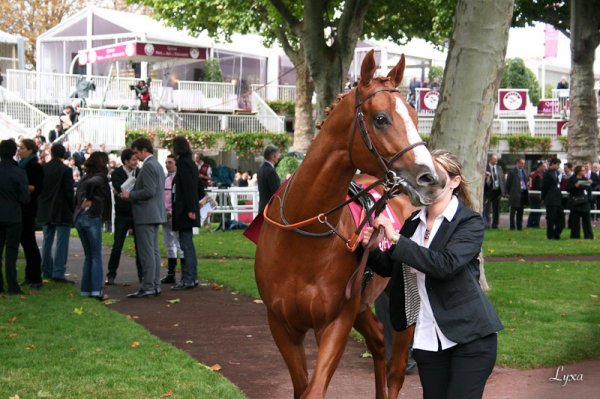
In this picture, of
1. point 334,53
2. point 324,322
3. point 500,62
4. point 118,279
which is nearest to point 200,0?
point 334,53

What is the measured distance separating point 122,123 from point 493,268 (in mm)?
18687

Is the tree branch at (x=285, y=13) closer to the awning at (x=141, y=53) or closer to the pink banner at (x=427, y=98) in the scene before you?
the awning at (x=141, y=53)

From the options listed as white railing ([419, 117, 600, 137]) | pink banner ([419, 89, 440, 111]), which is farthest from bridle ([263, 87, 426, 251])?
white railing ([419, 117, 600, 137])

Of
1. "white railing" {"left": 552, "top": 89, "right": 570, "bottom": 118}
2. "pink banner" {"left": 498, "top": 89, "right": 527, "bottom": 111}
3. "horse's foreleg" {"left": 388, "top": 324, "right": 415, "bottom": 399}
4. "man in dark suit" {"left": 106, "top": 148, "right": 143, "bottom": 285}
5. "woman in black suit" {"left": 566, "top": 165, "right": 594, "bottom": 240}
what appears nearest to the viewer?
"horse's foreleg" {"left": 388, "top": 324, "right": 415, "bottom": 399}

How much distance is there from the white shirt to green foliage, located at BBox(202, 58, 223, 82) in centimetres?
3635

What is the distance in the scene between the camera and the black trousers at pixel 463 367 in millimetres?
4781

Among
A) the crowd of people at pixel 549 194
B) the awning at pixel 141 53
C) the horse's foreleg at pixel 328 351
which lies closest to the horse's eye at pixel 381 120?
the horse's foreleg at pixel 328 351

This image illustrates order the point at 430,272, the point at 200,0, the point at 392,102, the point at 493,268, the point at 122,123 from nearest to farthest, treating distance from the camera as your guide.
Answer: the point at 430,272 < the point at 392,102 < the point at 493,268 < the point at 200,0 < the point at 122,123

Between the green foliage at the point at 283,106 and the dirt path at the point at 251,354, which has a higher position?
the green foliage at the point at 283,106

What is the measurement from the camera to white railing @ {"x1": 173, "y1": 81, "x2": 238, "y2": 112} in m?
37.2

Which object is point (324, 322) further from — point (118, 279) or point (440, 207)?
point (118, 279)

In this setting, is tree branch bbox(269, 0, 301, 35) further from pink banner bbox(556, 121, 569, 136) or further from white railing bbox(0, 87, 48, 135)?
pink banner bbox(556, 121, 569, 136)

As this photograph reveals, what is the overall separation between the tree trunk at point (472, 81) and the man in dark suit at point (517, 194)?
554 inches

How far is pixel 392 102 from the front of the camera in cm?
520
